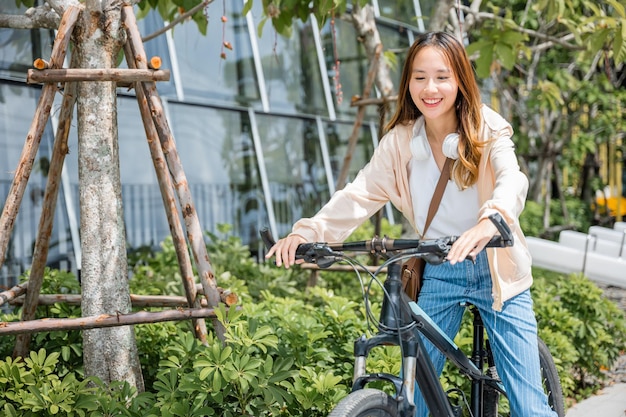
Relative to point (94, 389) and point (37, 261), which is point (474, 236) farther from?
point (37, 261)

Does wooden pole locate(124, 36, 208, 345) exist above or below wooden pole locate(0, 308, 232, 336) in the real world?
above

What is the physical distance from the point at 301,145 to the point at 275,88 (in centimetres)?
76

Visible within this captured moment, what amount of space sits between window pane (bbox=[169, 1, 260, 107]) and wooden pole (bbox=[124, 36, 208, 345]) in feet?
14.4

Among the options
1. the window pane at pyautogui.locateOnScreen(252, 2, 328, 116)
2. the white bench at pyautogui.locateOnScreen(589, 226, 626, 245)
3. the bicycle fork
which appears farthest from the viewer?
the white bench at pyautogui.locateOnScreen(589, 226, 626, 245)

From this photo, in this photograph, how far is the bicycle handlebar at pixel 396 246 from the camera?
233 cm

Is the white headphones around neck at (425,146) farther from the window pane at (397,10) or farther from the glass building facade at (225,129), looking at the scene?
the window pane at (397,10)

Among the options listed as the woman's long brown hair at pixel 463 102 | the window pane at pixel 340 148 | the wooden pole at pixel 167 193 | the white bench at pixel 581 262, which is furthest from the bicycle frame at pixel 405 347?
the window pane at pixel 340 148

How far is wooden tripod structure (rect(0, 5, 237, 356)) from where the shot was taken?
347cm

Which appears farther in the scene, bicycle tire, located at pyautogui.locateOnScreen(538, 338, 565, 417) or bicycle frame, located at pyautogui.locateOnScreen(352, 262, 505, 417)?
bicycle tire, located at pyautogui.locateOnScreen(538, 338, 565, 417)

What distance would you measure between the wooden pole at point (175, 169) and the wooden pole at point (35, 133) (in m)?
0.26

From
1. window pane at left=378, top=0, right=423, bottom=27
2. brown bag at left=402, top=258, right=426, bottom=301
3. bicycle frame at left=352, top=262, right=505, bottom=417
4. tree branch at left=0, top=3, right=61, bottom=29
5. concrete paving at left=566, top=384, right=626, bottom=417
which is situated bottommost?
concrete paving at left=566, top=384, right=626, bottom=417

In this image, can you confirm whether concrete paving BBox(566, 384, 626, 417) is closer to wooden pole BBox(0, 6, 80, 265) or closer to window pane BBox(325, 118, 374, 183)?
wooden pole BBox(0, 6, 80, 265)

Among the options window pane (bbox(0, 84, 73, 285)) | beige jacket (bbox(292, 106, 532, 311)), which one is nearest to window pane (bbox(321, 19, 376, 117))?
window pane (bbox(0, 84, 73, 285))

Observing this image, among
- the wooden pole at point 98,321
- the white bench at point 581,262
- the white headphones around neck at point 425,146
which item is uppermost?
the white headphones around neck at point 425,146
